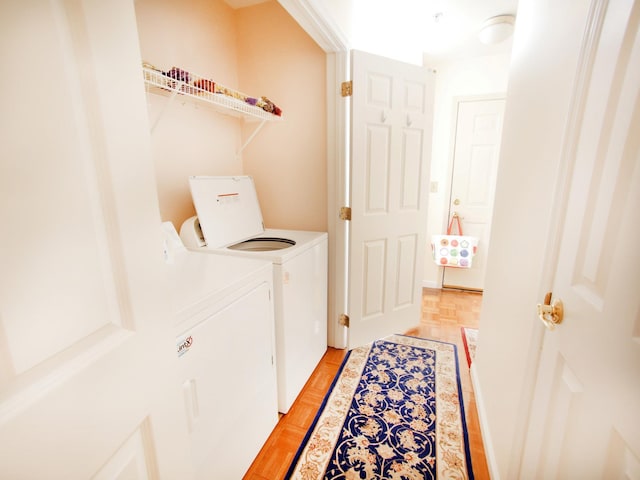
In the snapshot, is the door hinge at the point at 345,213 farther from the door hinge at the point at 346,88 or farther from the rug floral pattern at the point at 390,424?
the rug floral pattern at the point at 390,424

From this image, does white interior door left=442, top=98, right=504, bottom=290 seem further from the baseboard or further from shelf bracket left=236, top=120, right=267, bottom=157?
shelf bracket left=236, top=120, right=267, bottom=157

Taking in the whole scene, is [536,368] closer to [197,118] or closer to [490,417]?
[490,417]

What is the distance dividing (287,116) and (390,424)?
2.00 meters

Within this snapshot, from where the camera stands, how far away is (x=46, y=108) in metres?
0.38

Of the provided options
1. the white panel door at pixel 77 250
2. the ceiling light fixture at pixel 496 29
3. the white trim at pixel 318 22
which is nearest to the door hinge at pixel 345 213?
the white trim at pixel 318 22

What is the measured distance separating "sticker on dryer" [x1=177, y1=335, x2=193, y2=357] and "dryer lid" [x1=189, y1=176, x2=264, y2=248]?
789 millimetres

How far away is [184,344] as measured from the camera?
898 millimetres

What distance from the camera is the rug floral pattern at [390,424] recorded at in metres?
1.31

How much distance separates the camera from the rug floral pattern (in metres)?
1.31

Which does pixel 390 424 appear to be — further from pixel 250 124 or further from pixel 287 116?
pixel 250 124

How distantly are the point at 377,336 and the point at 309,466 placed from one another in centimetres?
112

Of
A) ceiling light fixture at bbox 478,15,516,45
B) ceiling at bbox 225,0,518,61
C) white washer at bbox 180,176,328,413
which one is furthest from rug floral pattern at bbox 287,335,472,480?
ceiling light fixture at bbox 478,15,516,45

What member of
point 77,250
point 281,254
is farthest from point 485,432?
point 77,250

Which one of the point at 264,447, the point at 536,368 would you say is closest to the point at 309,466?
the point at 264,447
